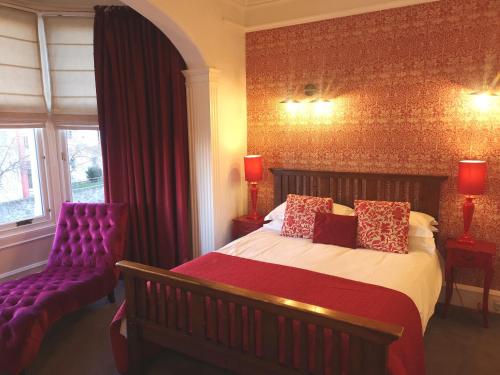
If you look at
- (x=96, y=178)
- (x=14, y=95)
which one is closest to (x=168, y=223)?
(x=96, y=178)

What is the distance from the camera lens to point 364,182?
347 centimetres

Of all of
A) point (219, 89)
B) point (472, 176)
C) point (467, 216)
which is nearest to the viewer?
point (472, 176)

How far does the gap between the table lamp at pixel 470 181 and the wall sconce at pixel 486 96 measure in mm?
439

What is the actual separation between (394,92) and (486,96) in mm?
675

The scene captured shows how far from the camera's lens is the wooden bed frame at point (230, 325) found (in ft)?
5.23

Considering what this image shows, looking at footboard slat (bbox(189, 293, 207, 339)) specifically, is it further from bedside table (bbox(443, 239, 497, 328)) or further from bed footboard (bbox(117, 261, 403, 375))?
bedside table (bbox(443, 239, 497, 328))

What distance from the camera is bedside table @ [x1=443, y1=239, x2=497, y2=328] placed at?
9.19ft

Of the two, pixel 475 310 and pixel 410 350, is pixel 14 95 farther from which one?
pixel 475 310

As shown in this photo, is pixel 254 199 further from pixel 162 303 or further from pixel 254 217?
pixel 162 303

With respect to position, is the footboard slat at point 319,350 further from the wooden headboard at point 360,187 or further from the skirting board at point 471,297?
the skirting board at point 471,297

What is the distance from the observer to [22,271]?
3.51 metres

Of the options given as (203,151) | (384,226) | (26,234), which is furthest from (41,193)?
(384,226)

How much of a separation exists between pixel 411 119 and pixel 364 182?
2.17ft

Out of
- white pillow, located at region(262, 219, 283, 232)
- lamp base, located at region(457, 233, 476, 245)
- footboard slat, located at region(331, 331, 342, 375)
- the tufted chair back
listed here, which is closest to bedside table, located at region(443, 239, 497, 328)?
lamp base, located at region(457, 233, 476, 245)
